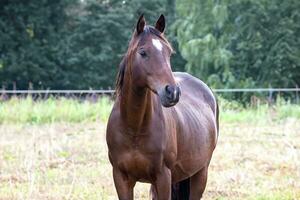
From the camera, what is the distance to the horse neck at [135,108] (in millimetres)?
4387

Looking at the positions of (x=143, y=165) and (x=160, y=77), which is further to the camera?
(x=143, y=165)

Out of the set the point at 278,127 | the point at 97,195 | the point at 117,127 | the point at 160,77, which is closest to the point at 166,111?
the point at 117,127

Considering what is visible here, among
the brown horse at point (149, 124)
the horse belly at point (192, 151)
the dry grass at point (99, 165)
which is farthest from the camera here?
the dry grass at point (99, 165)

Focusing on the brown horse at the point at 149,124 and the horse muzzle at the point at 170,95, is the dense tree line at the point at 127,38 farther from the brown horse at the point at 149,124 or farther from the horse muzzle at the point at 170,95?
the horse muzzle at the point at 170,95

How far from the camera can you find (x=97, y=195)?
20.2 ft

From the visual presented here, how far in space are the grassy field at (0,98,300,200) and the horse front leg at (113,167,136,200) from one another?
163 cm

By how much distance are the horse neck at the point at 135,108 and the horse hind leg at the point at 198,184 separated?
4.44 ft

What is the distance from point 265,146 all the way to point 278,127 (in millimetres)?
2792

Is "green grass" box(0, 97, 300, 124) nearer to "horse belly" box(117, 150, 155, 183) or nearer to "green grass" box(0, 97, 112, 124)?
"green grass" box(0, 97, 112, 124)

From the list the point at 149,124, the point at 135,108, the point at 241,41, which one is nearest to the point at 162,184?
the point at 149,124

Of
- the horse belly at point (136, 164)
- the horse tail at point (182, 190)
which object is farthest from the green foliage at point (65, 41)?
the horse belly at point (136, 164)

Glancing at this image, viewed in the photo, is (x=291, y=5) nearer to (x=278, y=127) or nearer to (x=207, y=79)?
(x=207, y=79)

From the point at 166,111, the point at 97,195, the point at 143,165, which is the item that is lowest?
the point at 97,195

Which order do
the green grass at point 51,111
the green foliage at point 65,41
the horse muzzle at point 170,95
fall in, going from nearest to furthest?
the horse muzzle at point 170,95 < the green grass at point 51,111 < the green foliage at point 65,41
